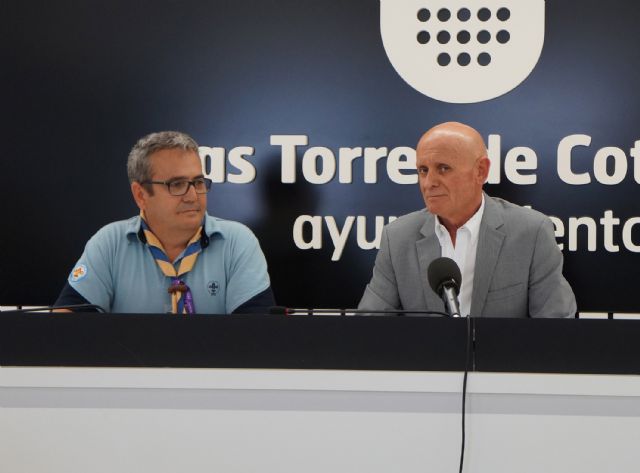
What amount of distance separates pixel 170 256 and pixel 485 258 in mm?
1161

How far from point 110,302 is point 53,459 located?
127 cm

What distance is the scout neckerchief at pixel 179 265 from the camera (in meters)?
2.66

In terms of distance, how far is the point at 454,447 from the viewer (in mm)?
1362

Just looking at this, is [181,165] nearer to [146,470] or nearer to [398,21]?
[398,21]

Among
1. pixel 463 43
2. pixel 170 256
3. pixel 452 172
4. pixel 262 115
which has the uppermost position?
pixel 463 43

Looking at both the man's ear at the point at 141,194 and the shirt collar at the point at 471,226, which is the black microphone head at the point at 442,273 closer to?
the shirt collar at the point at 471,226

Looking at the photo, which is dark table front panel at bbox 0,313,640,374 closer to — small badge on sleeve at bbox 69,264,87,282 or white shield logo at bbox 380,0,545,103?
small badge on sleeve at bbox 69,264,87,282

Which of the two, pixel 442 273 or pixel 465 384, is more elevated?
pixel 442 273

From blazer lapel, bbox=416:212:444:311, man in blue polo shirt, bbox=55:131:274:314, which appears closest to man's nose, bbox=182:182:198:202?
man in blue polo shirt, bbox=55:131:274:314

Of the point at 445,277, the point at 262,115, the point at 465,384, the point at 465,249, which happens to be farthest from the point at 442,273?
the point at 262,115

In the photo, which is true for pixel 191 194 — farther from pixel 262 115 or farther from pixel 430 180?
pixel 430 180

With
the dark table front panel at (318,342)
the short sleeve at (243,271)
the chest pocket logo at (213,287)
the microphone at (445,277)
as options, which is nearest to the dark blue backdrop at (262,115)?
the short sleeve at (243,271)

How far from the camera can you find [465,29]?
10.6 ft

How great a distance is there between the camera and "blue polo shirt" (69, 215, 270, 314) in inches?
104
